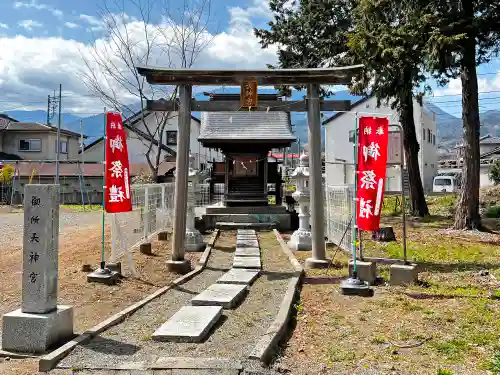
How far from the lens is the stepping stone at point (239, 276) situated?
8.34 m

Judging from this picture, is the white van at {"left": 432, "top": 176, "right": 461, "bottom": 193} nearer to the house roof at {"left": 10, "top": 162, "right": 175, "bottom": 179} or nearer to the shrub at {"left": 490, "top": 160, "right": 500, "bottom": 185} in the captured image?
the shrub at {"left": 490, "top": 160, "right": 500, "bottom": 185}

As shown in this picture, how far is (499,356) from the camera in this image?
4438 mm

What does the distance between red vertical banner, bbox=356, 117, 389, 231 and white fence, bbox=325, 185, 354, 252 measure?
6.34 ft

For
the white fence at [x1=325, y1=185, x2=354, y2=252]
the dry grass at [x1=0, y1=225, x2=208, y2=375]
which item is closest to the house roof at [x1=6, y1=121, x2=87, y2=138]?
the dry grass at [x1=0, y1=225, x2=208, y2=375]

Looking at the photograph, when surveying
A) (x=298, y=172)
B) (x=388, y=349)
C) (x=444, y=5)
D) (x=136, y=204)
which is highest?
(x=444, y=5)

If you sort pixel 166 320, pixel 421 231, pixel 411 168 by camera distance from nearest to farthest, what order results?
1. pixel 166 320
2. pixel 421 231
3. pixel 411 168

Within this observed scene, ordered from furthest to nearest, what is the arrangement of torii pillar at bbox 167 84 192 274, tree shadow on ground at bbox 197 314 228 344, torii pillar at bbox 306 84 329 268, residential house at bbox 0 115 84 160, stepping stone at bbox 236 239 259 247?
residential house at bbox 0 115 84 160 < stepping stone at bbox 236 239 259 247 < torii pillar at bbox 167 84 192 274 < torii pillar at bbox 306 84 329 268 < tree shadow on ground at bbox 197 314 228 344

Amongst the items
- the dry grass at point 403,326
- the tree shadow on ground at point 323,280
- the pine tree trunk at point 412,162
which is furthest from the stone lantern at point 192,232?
the pine tree trunk at point 412,162

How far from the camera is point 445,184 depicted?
136ft

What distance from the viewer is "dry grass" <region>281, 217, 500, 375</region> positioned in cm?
455

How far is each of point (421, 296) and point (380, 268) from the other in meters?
2.52

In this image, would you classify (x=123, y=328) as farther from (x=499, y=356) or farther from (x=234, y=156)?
(x=234, y=156)

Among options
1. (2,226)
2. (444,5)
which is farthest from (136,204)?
(2,226)

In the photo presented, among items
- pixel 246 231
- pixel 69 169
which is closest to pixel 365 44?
pixel 246 231
